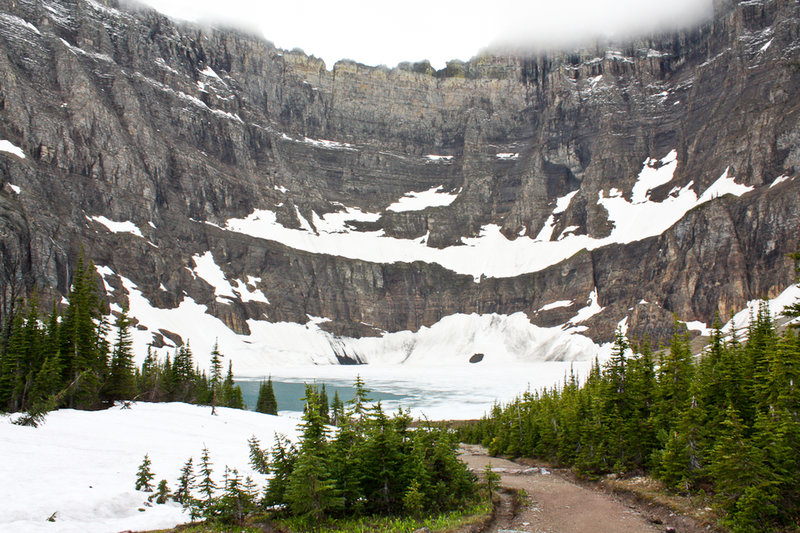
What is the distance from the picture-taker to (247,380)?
403 feet

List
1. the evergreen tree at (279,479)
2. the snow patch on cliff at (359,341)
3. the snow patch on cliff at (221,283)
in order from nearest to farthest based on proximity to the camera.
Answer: the evergreen tree at (279,479)
the snow patch on cliff at (359,341)
the snow patch on cliff at (221,283)

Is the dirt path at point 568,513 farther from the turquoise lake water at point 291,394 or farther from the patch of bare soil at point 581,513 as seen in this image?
the turquoise lake water at point 291,394

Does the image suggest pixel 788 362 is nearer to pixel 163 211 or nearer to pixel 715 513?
pixel 715 513

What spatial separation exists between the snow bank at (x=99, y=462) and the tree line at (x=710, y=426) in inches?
697

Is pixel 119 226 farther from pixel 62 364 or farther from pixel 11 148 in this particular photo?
pixel 62 364

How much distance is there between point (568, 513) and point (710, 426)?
22.7ft

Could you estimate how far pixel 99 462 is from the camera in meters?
22.5

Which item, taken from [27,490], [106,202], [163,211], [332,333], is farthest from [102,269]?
[27,490]

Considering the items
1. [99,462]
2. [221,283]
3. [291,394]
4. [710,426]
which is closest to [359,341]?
[221,283]

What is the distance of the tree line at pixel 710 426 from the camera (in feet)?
55.7

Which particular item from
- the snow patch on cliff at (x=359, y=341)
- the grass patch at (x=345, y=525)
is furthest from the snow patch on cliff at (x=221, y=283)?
the grass patch at (x=345, y=525)

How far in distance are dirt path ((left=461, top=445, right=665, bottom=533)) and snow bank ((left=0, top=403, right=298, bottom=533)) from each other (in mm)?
11954

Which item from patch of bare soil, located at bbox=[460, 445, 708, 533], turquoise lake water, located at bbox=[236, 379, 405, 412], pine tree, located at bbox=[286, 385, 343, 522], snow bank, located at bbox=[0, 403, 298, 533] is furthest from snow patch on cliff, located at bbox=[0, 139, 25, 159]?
pine tree, located at bbox=[286, 385, 343, 522]

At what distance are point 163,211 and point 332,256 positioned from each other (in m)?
57.4
